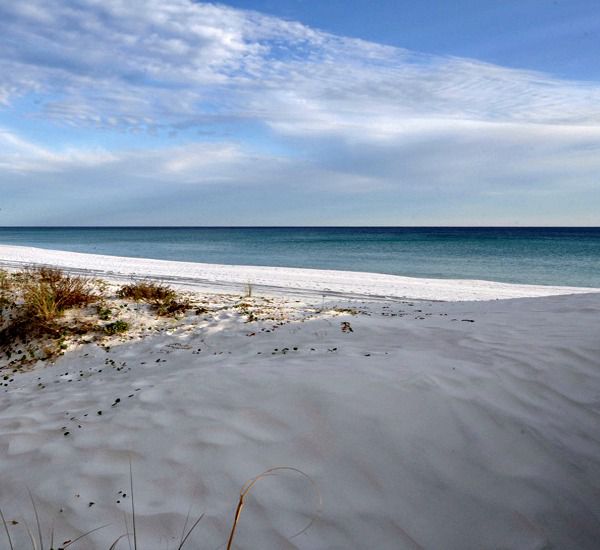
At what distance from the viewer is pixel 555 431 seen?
306 cm

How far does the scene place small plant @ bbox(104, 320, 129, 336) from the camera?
664 cm

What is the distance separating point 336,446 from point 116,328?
4.91m

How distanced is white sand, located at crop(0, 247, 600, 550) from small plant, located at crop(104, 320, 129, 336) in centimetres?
148

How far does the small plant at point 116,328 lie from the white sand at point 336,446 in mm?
1482

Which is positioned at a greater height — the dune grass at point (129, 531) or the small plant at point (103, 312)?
the small plant at point (103, 312)

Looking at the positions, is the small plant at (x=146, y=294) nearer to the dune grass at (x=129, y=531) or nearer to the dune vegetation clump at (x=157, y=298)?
the dune vegetation clump at (x=157, y=298)

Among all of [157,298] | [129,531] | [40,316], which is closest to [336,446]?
[129,531]

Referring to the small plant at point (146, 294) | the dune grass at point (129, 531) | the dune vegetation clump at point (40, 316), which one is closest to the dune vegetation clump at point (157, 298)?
the small plant at point (146, 294)

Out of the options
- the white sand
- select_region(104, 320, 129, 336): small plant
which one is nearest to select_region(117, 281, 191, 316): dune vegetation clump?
select_region(104, 320, 129, 336): small plant

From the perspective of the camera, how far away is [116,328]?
6.70 meters

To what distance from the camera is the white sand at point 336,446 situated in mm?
2361

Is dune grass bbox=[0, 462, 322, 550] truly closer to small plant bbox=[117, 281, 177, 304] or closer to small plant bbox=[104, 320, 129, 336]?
small plant bbox=[104, 320, 129, 336]

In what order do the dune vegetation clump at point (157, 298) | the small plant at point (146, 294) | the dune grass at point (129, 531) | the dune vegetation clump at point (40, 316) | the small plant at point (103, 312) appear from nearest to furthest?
the dune grass at point (129, 531)
the dune vegetation clump at point (40, 316)
the small plant at point (103, 312)
the dune vegetation clump at point (157, 298)
the small plant at point (146, 294)

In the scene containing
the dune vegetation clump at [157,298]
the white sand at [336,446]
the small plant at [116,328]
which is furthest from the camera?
the dune vegetation clump at [157,298]
